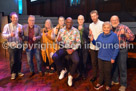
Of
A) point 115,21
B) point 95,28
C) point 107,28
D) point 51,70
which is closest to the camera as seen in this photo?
point 107,28

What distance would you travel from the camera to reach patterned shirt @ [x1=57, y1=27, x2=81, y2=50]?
9.84ft

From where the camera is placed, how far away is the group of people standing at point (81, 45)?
2531mm

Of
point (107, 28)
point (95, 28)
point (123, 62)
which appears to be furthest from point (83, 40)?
point (123, 62)

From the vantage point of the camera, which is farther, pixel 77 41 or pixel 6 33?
pixel 6 33

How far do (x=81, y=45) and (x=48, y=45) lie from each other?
3.16 feet

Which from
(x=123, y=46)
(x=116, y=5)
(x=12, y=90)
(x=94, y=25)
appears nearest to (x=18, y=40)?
(x=12, y=90)

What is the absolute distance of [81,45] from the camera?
10.4ft

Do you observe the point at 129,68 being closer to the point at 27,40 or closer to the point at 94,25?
the point at 94,25

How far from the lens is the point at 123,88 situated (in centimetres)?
274

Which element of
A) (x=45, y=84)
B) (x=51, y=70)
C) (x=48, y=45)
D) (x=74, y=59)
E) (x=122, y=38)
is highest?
(x=122, y=38)

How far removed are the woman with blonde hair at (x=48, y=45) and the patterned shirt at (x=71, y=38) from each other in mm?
579

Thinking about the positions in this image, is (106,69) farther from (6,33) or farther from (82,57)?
(6,33)

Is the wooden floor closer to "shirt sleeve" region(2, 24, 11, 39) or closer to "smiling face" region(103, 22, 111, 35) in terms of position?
"shirt sleeve" region(2, 24, 11, 39)

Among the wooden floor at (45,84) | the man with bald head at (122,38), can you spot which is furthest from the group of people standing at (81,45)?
the wooden floor at (45,84)
